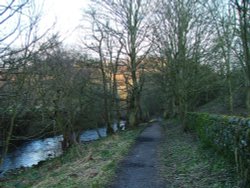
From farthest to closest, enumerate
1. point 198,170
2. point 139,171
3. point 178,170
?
point 139,171 → point 178,170 → point 198,170

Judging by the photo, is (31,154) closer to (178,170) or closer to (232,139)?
(178,170)

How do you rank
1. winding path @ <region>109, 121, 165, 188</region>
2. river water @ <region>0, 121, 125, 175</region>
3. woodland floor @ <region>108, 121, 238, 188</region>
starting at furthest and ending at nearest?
river water @ <region>0, 121, 125, 175</region> → winding path @ <region>109, 121, 165, 188</region> → woodland floor @ <region>108, 121, 238, 188</region>

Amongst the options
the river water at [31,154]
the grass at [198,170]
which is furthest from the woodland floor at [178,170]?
the river water at [31,154]

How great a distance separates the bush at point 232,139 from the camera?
8.20 meters

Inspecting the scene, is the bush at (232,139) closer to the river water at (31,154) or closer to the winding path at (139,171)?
the winding path at (139,171)

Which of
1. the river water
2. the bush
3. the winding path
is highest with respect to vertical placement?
the bush

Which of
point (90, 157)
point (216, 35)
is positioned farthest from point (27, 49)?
point (216, 35)

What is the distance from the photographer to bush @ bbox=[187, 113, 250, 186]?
8.20 metres

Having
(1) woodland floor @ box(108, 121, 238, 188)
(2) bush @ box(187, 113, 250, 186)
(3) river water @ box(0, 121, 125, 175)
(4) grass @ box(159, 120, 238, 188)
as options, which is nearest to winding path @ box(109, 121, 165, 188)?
(1) woodland floor @ box(108, 121, 238, 188)

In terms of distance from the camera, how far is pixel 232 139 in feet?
32.4

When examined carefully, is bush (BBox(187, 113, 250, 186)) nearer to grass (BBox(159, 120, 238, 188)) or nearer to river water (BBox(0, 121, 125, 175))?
grass (BBox(159, 120, 238, 188))

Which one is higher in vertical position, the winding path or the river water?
the winding path

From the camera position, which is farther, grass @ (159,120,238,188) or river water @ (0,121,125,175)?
river water @ (0,121,125,175)

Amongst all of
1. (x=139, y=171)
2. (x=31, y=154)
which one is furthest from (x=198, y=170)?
(x=31, y=154)
